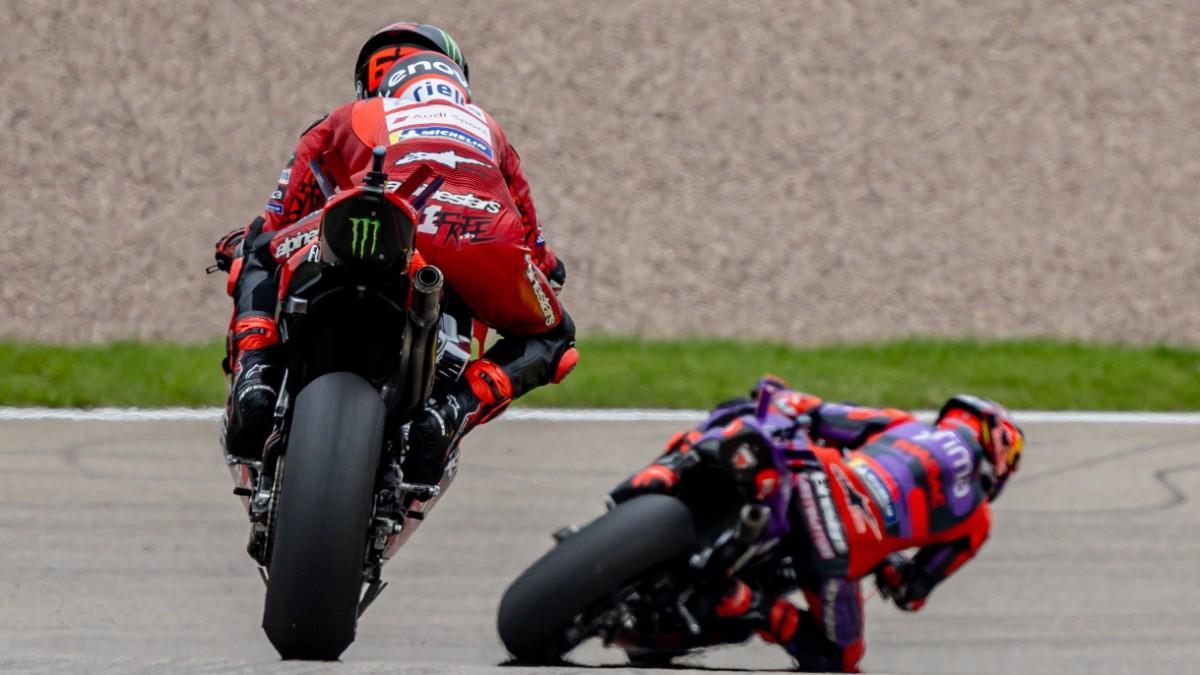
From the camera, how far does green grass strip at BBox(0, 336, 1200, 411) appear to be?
7344mm

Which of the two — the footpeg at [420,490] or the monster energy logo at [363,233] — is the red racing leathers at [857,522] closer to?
the footpeg at [420,490]

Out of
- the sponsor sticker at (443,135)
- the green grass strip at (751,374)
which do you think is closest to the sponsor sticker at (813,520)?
the sponsor sticker at (443,135)

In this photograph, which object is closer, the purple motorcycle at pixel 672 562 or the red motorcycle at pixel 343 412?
the red motorcycle at pixel 343 412

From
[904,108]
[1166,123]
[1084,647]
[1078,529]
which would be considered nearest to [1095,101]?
[1166,123]

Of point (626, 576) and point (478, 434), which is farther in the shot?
point (478, 434)

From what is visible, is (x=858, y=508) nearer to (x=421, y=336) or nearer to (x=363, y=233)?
(x=421, y=336)

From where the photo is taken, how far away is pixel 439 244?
153 inches

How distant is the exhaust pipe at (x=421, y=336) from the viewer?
3.61 metres

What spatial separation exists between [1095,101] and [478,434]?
16.0 feet

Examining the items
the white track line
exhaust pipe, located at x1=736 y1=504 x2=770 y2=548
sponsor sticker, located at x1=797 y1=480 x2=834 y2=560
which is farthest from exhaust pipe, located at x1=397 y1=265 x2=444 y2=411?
the white track line

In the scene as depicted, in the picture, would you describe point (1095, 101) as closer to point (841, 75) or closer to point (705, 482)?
point (841, 75)

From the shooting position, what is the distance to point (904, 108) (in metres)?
10.1

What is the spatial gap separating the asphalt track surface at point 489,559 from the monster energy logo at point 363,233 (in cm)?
77

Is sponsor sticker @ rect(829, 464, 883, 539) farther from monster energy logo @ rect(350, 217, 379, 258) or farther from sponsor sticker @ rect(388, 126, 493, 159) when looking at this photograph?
monster energy logo @ rect(350, 217, 379, 258)
